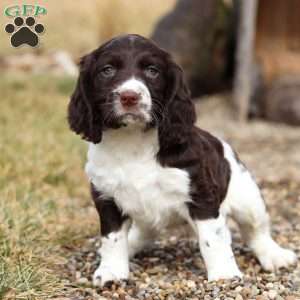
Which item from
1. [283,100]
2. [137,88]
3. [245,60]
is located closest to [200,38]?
[245,60]

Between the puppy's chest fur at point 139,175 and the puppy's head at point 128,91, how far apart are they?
0.10 meters

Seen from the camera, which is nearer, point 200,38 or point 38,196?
point 38,196

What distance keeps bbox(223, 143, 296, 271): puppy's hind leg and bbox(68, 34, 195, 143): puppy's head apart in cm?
66

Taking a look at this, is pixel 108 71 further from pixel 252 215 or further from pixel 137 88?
pixel 252 215

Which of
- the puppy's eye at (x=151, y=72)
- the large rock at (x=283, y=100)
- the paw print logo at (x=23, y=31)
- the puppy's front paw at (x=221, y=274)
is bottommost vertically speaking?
the large rock at (x=283, y=100)

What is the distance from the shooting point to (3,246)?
397 centimetres

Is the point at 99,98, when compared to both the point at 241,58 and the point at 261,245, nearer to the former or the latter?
the point at 261,245

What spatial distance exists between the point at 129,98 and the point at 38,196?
2.35 meters

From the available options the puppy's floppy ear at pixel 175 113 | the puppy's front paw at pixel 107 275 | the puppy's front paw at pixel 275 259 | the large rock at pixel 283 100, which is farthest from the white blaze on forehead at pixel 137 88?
the large rock at pixel 283 100

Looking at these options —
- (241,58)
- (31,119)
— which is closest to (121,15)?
(241,58)

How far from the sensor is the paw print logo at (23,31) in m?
4.05

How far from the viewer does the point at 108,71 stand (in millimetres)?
3500

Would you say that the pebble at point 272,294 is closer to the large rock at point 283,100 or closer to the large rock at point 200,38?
the large rock at point 283,100

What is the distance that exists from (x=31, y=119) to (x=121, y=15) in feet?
15.5
